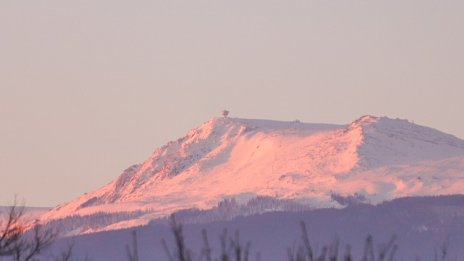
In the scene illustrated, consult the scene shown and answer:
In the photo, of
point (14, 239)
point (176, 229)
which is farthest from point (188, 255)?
point (14, 239)

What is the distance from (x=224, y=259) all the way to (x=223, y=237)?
52.6 inches

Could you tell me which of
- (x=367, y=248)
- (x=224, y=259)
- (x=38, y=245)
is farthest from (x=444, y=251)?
(x=38, y=245)

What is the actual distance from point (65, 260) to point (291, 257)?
993 centimetres

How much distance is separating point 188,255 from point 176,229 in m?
0.76

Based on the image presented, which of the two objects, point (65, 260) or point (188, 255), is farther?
point (65, 260)

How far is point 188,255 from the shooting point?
3975cm

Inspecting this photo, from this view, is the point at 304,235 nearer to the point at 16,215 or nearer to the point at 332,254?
the point at 332,254

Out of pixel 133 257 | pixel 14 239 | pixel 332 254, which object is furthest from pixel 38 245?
pixel 332 254

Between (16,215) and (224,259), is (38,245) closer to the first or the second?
(16,215)

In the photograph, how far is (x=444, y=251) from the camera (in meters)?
41.1

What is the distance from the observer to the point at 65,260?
48.2 m

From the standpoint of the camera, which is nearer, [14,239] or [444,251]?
[444,251]

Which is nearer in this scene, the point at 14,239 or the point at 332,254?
the point at 332,254

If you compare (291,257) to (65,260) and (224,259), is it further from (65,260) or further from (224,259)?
(65,260)
